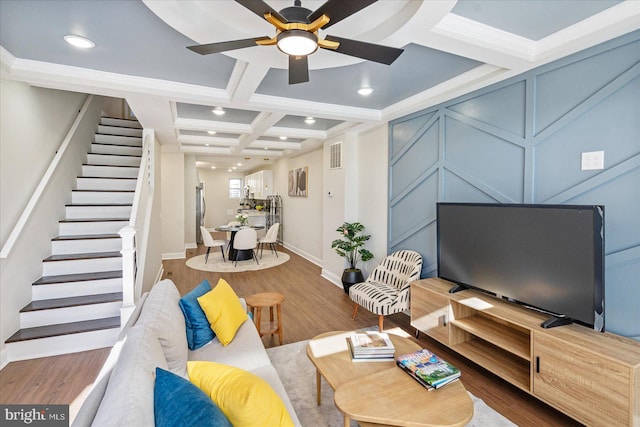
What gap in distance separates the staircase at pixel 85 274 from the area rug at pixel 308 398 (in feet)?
5.80

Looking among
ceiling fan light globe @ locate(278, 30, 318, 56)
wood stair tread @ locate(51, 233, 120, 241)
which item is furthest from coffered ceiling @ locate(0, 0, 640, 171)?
wood stair tread @ locate(51, 233, 120, 241)

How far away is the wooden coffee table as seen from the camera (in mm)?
1497

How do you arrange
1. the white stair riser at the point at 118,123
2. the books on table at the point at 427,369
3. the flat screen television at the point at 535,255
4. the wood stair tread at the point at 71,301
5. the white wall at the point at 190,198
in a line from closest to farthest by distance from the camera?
the books on table at the point at 427,369, the flat screen television at the point at 535,255, the wood stair tread at the point at 71,301, the white stair riser at the point at 118,123, the white wall at the point at 190,198

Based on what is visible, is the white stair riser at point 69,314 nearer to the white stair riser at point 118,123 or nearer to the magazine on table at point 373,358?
the magazine on table at point 373,358

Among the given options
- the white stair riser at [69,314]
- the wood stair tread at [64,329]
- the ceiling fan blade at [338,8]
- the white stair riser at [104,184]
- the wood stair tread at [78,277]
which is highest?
the ceiling fan blade at [338,8]

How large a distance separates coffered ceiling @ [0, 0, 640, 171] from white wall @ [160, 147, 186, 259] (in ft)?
11.7

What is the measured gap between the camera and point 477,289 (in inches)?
106

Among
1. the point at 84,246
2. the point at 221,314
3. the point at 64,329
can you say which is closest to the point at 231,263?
the point at 84,246

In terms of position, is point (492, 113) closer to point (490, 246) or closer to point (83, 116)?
point (490, 246)

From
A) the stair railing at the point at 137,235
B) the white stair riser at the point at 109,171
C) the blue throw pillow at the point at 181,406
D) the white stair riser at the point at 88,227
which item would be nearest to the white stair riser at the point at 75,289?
the stair railing at the point at 137,235

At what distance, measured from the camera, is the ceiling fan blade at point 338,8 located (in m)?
1.33

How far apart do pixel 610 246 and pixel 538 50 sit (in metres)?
1.52

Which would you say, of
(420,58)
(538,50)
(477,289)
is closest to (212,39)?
(420,58)

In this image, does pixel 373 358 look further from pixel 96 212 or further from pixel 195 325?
pixel 96 212
